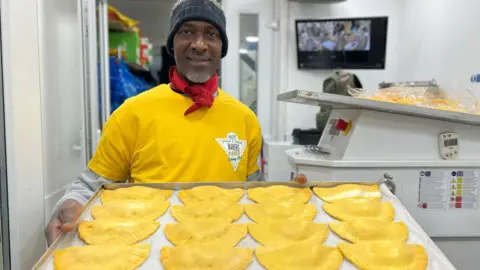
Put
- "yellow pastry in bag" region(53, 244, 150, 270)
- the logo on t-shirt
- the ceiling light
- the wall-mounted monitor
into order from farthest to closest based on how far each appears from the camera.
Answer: the ceiling light < the wall-mounted monitor < the logo on t-shirt < "yellow pastry in bag" region(53, 244, 150, 270)

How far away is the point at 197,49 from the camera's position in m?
1.20

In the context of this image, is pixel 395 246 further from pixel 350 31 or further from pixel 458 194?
pixel 350 31

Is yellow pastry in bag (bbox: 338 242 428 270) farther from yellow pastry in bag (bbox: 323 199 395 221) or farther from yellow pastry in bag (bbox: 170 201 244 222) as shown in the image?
yellow pastry in bag (bbox: 170 201 244 222)

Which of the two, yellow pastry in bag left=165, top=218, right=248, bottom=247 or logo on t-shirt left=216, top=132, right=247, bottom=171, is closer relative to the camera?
yellow pastry in bag left=165, top=218, right=248, bottom=247

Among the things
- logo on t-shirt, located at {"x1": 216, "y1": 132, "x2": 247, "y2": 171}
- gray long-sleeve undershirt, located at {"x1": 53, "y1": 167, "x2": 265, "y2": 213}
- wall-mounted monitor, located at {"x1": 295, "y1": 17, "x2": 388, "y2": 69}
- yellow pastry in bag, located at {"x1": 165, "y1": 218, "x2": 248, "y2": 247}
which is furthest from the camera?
wall-mounted monitor, located at {"x1": 295, "y1": 17, "x2": 388, "y2": 69}

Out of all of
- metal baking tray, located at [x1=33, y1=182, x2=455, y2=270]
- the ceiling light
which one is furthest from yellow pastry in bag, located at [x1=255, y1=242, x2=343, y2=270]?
the ceiling light

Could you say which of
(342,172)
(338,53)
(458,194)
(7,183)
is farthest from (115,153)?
(338,53)

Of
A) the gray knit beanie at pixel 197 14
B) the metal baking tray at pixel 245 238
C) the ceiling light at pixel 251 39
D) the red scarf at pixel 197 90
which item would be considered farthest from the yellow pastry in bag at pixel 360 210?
the ceiling light at pixel 251 39

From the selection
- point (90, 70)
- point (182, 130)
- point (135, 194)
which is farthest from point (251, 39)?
point (135, 194)

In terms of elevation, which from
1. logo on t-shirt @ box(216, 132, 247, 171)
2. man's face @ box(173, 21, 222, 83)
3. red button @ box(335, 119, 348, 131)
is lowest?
logo on t-shirt @ box(216, 132, 247, 171)

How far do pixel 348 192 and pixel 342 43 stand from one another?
7.74ft

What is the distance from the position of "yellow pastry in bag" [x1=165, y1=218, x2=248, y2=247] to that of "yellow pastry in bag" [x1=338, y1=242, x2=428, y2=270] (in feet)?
0.76

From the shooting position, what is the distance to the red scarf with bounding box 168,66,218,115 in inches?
49.1

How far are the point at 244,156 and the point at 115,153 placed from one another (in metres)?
0.43
